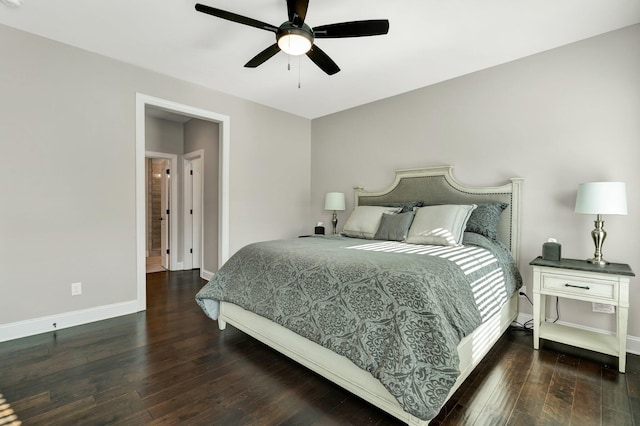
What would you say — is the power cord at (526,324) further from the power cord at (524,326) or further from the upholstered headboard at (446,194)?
the upholstered headboard at (446,194)

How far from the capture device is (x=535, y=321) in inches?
96.4

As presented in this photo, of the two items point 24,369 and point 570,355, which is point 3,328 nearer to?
point 24,369

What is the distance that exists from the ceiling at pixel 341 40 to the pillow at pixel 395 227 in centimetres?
159

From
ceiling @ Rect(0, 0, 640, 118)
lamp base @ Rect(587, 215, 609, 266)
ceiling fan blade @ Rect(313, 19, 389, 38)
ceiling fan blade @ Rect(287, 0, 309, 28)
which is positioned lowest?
lamp base @ Rect(587, 215, 609, 266)

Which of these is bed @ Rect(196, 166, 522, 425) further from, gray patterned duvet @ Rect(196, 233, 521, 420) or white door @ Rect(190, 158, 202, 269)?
white door @ Rect(190, 158, 202, 269)

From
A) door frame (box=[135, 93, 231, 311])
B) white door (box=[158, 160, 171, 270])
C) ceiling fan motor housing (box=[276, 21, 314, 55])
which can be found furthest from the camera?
white door (box=[158, 160, 171, 270])

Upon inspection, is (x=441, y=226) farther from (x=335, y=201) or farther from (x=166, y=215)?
(x=166, y=215)

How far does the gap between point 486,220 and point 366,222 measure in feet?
4.05

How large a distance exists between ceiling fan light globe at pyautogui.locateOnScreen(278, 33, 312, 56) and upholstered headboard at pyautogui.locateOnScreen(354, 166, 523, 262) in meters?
2.14

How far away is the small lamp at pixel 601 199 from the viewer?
220cm

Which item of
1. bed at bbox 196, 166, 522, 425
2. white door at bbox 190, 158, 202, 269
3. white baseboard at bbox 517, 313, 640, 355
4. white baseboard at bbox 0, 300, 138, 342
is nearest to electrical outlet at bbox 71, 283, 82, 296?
white baseboard at bbox 0, 300, 138, 342

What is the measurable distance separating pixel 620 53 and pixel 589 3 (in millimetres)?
657

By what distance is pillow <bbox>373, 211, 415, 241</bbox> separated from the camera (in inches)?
122

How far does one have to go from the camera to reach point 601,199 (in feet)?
7.30
